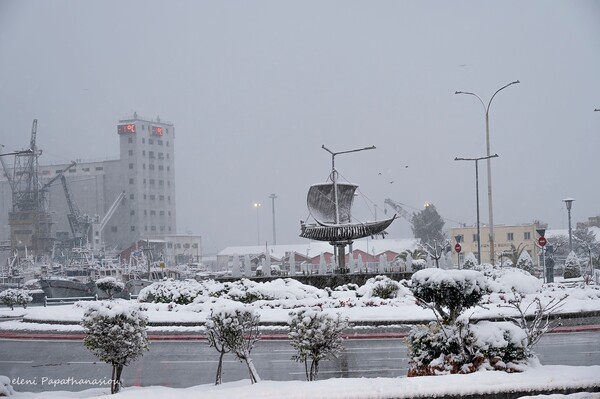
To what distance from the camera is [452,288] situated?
1082 centimetres

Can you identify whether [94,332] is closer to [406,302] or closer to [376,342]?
[376,342]

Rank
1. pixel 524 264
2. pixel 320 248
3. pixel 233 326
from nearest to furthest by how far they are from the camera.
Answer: pixel 233 326 < pixel 524 264 < pixel 320 248

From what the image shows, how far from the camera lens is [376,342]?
1866 cm

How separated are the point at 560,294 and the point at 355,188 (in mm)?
21545

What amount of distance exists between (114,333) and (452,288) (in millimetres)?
5525

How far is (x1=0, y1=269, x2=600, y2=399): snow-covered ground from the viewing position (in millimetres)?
8430

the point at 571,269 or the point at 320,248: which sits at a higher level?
the point at 320,248

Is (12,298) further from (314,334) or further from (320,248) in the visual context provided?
(320,248)

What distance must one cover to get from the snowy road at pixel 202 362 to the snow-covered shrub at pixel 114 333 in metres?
2.28

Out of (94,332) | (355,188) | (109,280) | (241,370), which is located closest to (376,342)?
(241,370)

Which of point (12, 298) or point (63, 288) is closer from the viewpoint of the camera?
point (12, 298)

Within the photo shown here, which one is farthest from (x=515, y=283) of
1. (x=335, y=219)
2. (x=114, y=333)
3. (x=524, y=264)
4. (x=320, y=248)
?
(x=320, y=248)

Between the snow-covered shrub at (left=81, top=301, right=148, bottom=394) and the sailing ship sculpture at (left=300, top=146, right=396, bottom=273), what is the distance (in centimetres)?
2810

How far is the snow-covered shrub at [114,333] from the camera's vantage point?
10914mm
